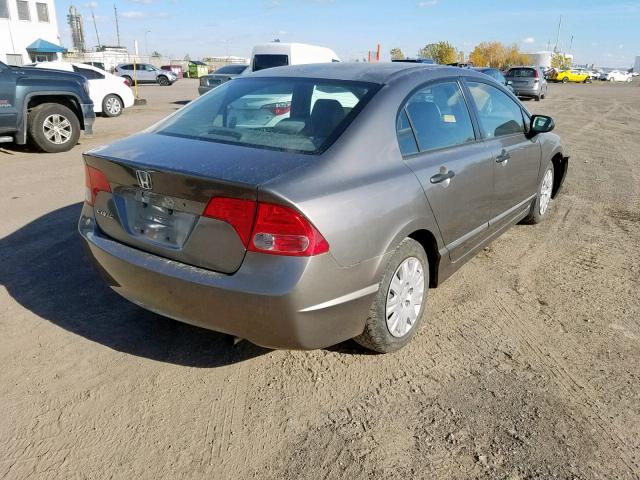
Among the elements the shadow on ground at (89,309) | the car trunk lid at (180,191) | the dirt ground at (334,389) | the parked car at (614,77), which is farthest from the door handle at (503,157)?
the parked car at (614,77)

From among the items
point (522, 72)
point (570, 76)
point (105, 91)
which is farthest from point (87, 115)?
point (570, 76)

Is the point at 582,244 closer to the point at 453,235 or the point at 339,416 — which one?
the point at 453,235

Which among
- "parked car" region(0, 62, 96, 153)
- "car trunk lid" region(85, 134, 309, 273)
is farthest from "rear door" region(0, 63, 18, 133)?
"car trunk lid" region(85, 134, 309, 273)

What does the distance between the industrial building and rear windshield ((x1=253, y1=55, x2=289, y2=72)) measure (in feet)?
113

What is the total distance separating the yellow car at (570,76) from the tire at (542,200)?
57.3 m

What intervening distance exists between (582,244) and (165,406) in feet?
13.7

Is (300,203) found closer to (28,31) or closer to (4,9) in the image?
(4,9)

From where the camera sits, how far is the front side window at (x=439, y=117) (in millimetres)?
3164

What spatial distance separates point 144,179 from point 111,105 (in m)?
14.1

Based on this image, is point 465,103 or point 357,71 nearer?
point 357,71

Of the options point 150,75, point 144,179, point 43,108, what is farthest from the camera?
point 150,75

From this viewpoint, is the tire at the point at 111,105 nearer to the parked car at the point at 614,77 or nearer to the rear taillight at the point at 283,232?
the rear taillight at the point at 283,232

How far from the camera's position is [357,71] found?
336cm

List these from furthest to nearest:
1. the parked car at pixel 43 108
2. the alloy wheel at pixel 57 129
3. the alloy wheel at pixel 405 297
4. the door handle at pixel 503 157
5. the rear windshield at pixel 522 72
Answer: the rear windshield at pixel 522 72, the alloy wheel at pixel 57 129, the parked car at pixel 43 108, the door handle at pixel 503 157, the alloy wheel at pixel 405 297
